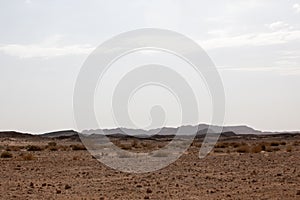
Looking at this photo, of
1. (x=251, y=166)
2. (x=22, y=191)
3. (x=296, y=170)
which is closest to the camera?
(x=22, y=191)

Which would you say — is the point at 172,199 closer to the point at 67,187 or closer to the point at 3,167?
the point at 67,187

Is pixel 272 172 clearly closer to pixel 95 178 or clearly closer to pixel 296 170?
pixel 296 170

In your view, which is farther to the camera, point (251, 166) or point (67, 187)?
point (251, 166)

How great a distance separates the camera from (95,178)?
23703mm

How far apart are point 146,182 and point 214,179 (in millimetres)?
3036

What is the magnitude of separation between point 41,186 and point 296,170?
12177 millimetres

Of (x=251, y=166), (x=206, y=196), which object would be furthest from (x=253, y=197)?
(x=251, y=166)

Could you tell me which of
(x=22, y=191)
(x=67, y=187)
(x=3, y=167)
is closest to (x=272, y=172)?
(x=67, y=187)

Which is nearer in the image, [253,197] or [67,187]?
[253,197]

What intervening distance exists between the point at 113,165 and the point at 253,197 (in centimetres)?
1437

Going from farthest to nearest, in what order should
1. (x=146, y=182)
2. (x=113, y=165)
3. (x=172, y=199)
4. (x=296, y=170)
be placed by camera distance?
(x=113, y=165)
(x=296, y=170)
(x=146, y=182)
(x=172, y=199)

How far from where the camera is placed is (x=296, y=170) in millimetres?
25438

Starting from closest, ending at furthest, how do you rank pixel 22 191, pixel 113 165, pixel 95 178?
pixel 22 191 < pixel 95 178 < pixel 113 165

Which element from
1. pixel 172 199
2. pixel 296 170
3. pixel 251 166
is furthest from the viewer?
pixel 251 166
